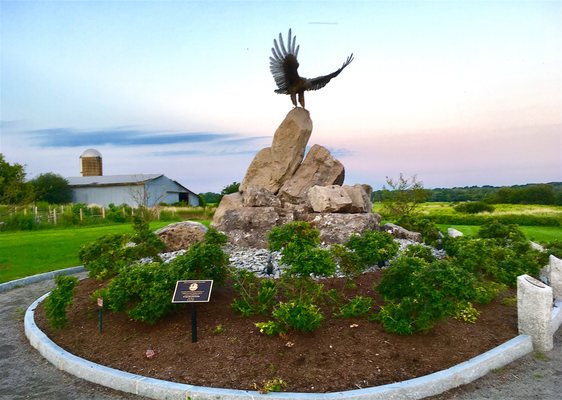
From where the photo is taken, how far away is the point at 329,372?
582 cm

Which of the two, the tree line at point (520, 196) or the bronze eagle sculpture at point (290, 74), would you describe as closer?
the bronze eagle sculpture at point (290, 74)

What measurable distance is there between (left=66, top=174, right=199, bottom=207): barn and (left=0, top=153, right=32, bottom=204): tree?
23847 millimetres

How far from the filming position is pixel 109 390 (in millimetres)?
5957

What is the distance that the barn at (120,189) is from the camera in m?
46.8

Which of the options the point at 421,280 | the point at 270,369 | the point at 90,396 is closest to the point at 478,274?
the point at 421,280

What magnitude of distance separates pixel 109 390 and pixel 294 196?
9.20 meters

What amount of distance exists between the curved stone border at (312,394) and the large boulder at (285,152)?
29.3 feet

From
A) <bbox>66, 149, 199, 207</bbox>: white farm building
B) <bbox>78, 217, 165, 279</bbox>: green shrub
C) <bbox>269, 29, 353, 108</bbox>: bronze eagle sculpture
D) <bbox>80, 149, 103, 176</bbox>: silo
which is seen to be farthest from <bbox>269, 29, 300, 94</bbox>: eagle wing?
<bbox>80, 149, 103, 176</bbox>: silo

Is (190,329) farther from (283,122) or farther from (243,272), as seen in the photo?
(283,122)

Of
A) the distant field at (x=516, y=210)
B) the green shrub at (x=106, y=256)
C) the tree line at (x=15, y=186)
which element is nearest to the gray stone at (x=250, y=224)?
the green shrub at (x=106, y=256)

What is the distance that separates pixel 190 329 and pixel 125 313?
1.68m

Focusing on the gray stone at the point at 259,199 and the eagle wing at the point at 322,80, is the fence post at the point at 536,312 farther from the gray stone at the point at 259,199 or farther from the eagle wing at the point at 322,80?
the eagle wing at the point at 322,80

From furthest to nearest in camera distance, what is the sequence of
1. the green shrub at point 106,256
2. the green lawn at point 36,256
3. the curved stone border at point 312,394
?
the green lawn at point 36,256 < the green shrub at point 106,256 < the curved stone border at point 312,394

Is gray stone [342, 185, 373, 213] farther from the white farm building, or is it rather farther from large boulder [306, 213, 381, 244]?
the white farm building
